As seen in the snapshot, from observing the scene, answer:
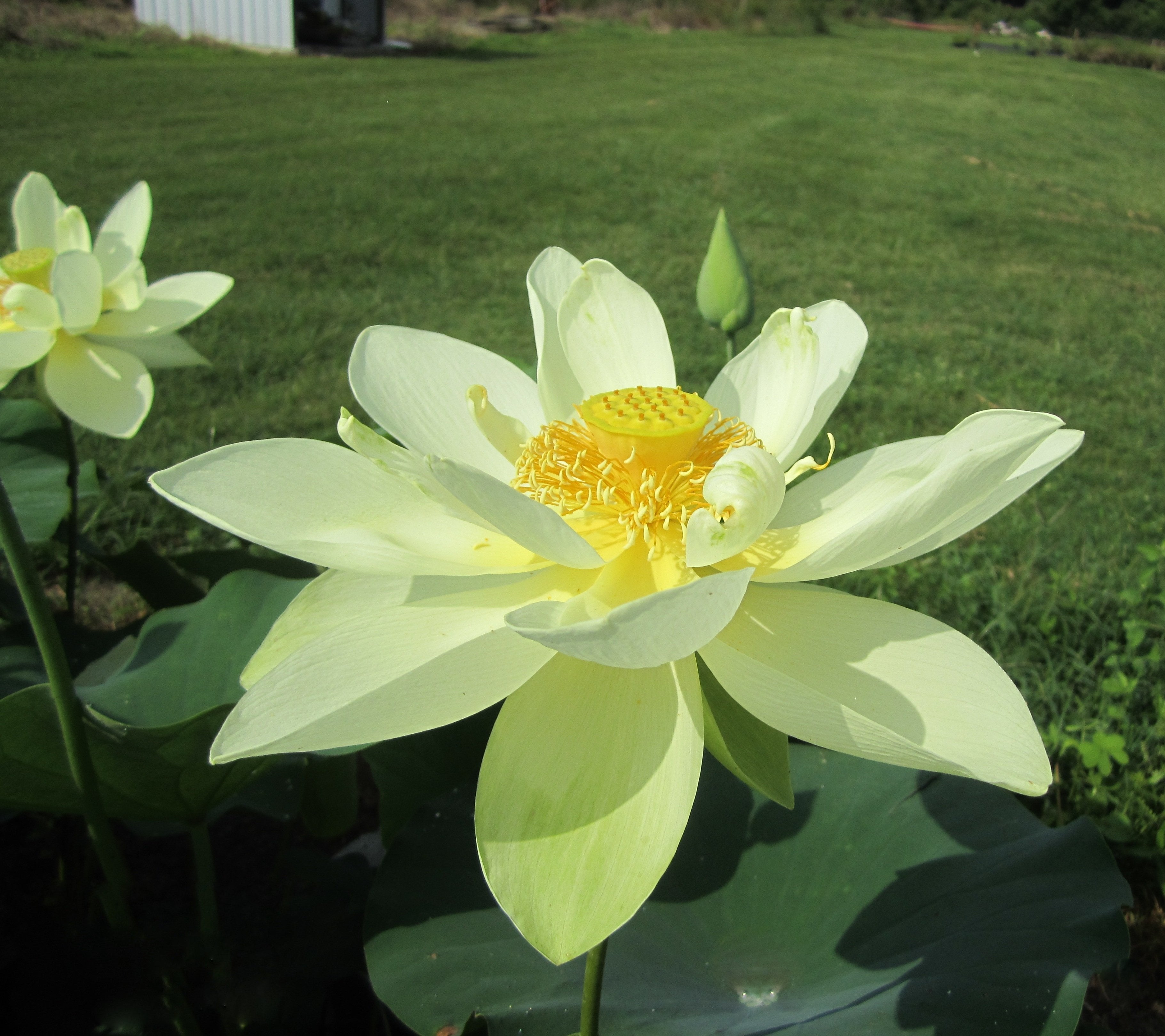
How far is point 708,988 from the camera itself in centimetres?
79

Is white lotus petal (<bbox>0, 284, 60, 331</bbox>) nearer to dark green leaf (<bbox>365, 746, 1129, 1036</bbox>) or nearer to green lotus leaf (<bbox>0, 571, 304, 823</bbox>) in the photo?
green lotus leaf (<bbox>0, 571, 304, 823</bbox>)

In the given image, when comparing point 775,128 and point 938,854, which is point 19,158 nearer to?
point 775,128

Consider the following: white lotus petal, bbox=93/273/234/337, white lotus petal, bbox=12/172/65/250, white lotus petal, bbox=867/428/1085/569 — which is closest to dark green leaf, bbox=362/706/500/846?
white lotus petal, bbox=867/428/1085/569

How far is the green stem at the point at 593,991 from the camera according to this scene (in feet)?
1.95

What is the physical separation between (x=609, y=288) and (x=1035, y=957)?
607mm

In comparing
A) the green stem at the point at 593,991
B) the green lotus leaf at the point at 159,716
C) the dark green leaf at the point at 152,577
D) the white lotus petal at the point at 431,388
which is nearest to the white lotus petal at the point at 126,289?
the dark green leaf at the point at 152,577

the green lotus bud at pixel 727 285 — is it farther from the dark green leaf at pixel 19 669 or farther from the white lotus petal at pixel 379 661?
the dark green leaf at pixel 19 669

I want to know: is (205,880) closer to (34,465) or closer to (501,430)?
(501,430)

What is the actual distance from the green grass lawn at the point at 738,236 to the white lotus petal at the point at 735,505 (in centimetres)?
112

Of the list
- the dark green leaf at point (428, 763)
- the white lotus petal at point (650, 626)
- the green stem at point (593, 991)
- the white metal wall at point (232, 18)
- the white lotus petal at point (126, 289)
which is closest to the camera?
the white lotus petal at point (650, 626)

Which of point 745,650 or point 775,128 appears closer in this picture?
point 745,650

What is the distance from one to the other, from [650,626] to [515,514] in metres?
0.11

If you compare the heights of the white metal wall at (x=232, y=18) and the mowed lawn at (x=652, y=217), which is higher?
the white metal wall at (x=232, y=18)

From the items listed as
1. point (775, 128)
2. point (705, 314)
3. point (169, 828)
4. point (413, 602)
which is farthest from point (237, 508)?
point (775, 128)
